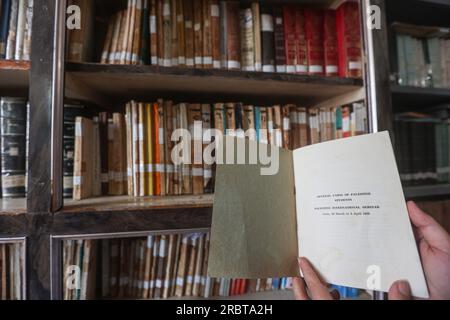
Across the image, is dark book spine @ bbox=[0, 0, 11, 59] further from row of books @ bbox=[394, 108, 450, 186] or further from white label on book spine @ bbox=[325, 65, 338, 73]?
row of books @ bbox=[394, 108, 450, 186]

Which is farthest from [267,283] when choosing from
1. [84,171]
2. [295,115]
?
[84,171]

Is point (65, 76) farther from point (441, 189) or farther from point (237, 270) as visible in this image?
point (441, 189)

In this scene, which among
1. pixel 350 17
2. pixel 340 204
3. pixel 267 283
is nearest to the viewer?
pixel 340 204

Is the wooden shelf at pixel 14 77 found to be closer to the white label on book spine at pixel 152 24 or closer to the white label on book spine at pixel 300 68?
the white label on book spine at pixel 152 24

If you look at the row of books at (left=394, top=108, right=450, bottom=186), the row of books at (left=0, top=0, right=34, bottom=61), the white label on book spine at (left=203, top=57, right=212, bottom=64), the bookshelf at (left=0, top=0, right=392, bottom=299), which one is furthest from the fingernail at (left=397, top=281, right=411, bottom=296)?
the row of books at (left=0, top=0, right=34, bottom=61)

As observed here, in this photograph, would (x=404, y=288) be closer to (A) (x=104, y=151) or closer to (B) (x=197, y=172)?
(B) (x=197, y=172)

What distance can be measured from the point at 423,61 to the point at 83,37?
1348 millimetres

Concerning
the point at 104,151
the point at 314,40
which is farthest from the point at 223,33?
the point at 104,151

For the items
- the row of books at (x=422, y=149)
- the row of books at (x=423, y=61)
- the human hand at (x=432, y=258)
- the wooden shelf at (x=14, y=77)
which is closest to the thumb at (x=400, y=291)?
the human hand at (x=432, y=258)

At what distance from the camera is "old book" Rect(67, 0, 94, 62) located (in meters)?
0.71

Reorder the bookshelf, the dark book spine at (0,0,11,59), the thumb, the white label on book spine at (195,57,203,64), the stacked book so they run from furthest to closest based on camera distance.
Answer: the stacked book < the white label on book spine at (195,57,203,64) < the dark book spine at (0,0,11,59) < the bookshelf < the thumb

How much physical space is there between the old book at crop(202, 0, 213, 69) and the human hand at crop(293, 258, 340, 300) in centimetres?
67

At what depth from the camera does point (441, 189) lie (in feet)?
2.97

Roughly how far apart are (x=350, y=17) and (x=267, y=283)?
109 cm
